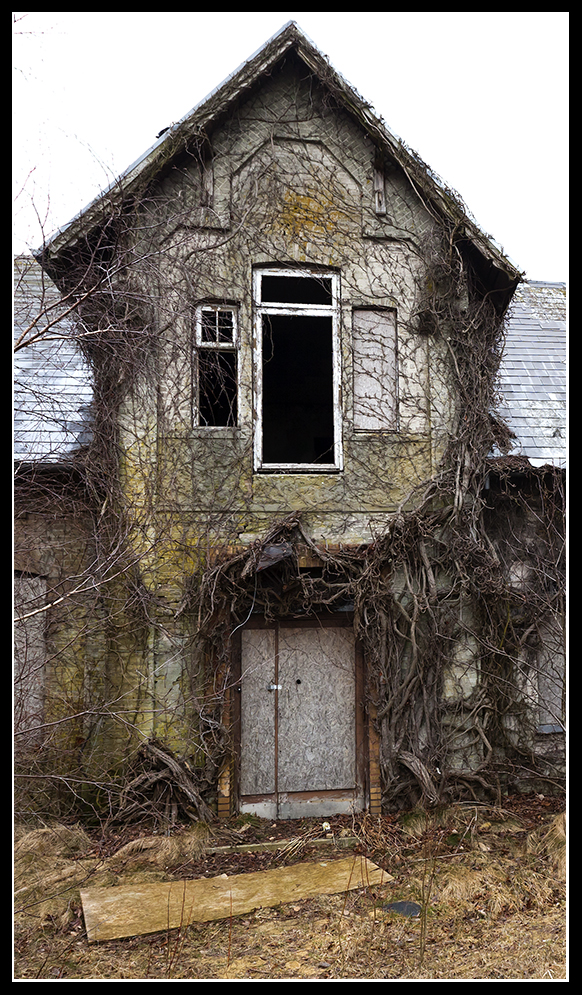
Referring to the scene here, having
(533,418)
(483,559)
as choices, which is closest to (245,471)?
(483,559)

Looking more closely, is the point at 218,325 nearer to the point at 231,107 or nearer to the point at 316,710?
the point at 231,107

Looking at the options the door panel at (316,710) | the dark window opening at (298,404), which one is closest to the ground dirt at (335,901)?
the door panel at (316,710)

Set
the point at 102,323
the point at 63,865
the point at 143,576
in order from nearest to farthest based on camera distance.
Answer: the point at 63,865
the point at 102,323
the point at 143,576

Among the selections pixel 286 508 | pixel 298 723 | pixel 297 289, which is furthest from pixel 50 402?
pixel 298 723

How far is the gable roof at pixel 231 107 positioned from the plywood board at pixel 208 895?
6.16 m

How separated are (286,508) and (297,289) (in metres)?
3.31

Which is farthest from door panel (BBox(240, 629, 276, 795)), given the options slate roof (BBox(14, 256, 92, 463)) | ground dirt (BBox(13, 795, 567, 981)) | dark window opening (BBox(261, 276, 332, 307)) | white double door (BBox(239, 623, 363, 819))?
dark window opening (BBox(261, 276, 332, 307))

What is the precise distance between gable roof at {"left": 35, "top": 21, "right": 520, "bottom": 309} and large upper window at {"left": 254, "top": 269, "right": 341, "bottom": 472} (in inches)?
61.2

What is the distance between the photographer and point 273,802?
7.80 metres

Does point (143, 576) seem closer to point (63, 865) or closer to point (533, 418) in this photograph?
point (63, 865)

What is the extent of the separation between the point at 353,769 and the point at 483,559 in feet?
9.39

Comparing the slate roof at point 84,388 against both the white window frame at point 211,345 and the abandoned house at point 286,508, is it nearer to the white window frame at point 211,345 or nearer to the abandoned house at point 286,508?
the abandoned house at point 286,508

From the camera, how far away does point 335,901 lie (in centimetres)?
593

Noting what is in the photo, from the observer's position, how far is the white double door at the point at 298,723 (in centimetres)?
782
